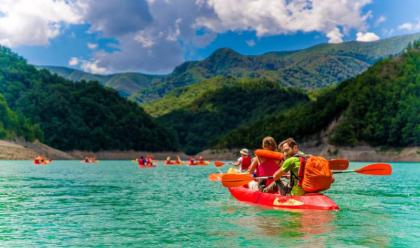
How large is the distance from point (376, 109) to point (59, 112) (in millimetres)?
103933

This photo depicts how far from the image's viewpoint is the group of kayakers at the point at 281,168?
18.6 metres

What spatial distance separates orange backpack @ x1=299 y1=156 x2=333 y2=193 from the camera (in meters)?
18.2

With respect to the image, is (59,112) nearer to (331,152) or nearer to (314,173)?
(331,152)

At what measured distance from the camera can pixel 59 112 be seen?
17925 cm

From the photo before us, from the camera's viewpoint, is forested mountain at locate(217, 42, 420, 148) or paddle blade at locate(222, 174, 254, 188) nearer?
paddle blade at locate(222, 174, 254, 188)

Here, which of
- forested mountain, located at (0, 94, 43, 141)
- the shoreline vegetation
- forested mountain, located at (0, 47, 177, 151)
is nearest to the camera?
the shoreline vegetation

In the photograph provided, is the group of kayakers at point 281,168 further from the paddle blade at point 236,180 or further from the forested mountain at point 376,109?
the forested mountain at point 376,109

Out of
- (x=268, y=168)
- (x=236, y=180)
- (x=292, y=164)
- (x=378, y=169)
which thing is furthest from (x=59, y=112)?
(x=292, y=164)

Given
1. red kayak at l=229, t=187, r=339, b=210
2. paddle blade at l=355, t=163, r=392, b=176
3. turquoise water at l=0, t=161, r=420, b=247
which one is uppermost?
paddle blade at l=355, t=163, r=392, b=176

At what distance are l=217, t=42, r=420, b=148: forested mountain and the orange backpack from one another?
10947cm

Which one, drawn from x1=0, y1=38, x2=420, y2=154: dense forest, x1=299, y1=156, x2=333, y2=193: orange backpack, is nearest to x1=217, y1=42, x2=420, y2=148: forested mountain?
x1=0, y1=38, x2=420, y2=154: dense forest

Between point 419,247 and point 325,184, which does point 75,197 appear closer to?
point 325,184

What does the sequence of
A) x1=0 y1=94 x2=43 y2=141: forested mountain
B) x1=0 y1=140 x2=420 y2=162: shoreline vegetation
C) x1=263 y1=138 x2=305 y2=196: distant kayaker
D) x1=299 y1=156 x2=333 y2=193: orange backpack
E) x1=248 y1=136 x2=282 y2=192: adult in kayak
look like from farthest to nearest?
x1=0 y1=94 x2=43 y2=141: forested mountain < x1=0 y1=140 x2=420 y2=162: shoreline vegetation < x1=248 y1=136 x2=282 y2=192: adult in kayak < x1=263 y1=138 x2=305 y2=196: distant kayaker < x1=299 y1=156 x2=333 y2=193: orange backpack

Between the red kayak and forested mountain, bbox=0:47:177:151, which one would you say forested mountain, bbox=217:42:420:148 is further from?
the red kayak
